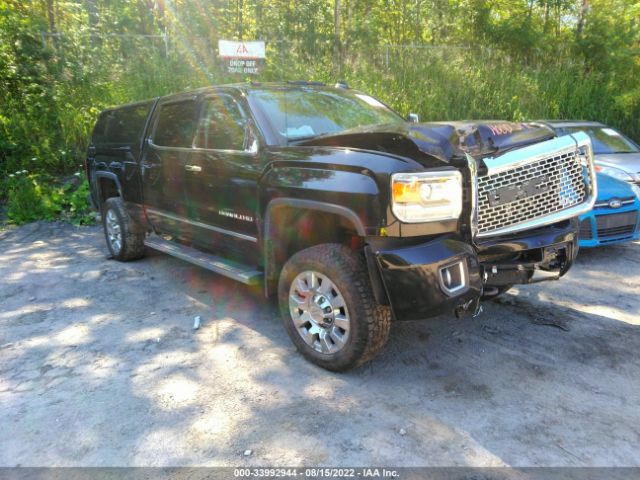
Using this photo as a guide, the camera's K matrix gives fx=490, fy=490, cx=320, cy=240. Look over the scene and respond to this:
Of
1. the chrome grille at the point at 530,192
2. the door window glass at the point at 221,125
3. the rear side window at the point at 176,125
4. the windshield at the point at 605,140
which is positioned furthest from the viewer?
the windshield at the point at 605,140

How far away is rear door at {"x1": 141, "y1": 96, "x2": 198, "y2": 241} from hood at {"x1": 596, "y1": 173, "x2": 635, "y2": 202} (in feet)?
14.4

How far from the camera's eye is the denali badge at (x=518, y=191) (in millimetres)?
3053

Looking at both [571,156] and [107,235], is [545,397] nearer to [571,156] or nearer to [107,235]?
[571,156]

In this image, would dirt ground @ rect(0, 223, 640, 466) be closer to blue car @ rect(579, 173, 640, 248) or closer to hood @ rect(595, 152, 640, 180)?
blue car @ rect(579, 173, 640, 248)

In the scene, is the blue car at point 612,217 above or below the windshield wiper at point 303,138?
below

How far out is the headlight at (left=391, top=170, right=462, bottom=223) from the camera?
2.79m

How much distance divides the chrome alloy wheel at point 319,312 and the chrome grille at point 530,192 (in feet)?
3.34

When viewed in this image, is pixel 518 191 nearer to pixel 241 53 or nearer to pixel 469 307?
pixel 469 307

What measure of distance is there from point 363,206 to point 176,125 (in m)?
2.69

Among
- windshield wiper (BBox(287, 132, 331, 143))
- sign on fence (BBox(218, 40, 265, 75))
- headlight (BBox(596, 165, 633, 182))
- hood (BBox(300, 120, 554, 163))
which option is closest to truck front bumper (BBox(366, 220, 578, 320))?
hood (BBox(300, 120, 554, 163))

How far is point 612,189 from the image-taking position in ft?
17.9

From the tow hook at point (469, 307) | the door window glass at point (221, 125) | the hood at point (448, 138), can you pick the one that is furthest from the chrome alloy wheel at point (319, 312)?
the door window glass at point (221, 125)

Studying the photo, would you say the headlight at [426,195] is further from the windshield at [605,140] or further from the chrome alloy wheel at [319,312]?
the windshield at [605,140]

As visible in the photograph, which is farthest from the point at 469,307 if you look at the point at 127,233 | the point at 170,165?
the point at 127,233
